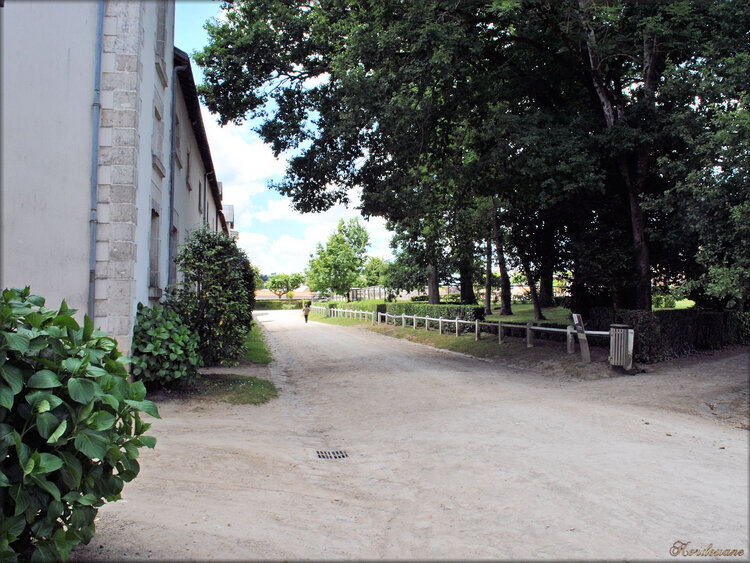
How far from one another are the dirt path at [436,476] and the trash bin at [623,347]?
4.01 feet

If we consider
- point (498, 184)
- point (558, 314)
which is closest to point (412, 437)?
point (498, 184)

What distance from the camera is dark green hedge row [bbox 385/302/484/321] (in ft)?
69.6

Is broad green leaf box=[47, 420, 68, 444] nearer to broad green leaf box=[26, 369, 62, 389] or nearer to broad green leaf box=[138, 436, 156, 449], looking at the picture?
broad green leaf box=[26, 369, 62, 389]

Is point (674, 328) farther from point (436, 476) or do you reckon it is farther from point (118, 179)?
point (118, 179)

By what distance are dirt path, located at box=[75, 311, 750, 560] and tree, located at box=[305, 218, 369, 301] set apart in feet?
144

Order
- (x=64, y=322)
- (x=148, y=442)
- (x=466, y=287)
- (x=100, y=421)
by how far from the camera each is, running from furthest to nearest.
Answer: (x=466, y=287) < (x=148, y=442) < (x=64, y=322) < (x=100, y=421)

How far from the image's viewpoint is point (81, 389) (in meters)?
2.73

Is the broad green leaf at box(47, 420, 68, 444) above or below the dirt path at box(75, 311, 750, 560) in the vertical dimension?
above

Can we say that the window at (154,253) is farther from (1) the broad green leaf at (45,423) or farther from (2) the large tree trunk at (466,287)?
(2) the large tree trunk at (466,287)

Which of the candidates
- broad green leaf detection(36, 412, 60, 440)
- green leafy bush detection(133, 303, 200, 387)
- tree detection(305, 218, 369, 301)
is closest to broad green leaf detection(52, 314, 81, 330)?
broad green leaf detection(36, 412, 60, 440)

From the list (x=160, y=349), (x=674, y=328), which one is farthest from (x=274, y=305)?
(x=160, y=349)

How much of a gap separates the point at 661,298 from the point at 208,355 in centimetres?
1213

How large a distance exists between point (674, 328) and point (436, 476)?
10.7 metres

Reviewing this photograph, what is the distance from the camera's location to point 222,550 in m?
3.38
